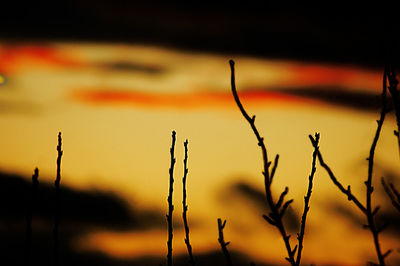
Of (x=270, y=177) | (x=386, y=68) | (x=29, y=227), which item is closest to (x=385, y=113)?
(x=386, y=68)

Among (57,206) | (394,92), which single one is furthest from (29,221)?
(394,92)

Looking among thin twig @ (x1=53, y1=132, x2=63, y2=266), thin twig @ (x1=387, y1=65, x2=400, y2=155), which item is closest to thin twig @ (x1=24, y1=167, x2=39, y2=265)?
thin twig @ (x1=53, y1=132, x2=63, y2=266)

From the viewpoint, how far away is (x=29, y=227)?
3.85 m

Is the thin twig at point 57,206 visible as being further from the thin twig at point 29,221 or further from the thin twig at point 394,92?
the thin twig at point 394,92

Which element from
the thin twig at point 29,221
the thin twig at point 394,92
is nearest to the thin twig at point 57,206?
the thin twig at point 29,221

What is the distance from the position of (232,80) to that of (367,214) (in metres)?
1.28

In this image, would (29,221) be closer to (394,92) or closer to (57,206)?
(57,206)

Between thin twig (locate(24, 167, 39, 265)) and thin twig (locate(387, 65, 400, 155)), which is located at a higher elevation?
thin twig (locate(387, 65, 400, 155))

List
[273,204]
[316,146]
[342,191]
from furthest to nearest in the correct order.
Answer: [316,146], [342,191], [273,204]

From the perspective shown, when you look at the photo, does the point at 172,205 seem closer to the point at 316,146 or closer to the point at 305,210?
the point at 305,210

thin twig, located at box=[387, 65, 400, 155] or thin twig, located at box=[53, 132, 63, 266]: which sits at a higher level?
thin twig, located at box=[387, 65, 400, 155]

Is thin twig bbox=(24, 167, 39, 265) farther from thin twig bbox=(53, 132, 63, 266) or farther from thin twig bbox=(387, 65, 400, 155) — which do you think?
thin twig bbox=(387, 65, 400, 155)

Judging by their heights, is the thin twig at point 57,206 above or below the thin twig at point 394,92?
below

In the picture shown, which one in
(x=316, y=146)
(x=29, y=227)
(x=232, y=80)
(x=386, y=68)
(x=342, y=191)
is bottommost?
(x=29, y=227)
